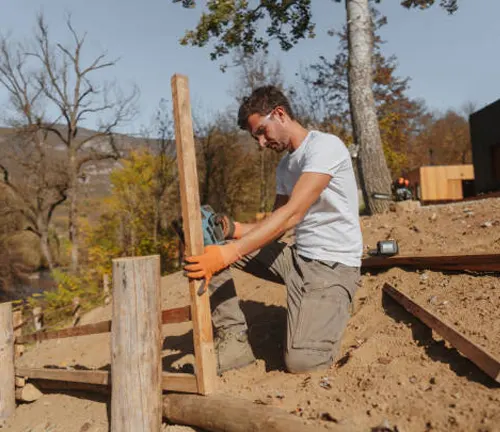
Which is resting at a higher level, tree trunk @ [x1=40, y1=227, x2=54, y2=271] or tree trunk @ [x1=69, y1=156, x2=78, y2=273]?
tree trunk @ [x1=69, y1=156, x2=78, y2=273]

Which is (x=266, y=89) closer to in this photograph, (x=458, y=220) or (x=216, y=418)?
(x=216, y=418)

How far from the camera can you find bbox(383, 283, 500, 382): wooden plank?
206cm

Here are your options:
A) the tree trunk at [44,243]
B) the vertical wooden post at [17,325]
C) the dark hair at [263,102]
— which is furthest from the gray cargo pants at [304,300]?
the tree trunk at [44,243]

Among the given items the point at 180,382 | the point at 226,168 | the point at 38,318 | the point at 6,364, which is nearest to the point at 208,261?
the point at 180,382

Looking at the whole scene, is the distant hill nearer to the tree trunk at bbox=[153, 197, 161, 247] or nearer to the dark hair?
the tree trunk at bbox=[153, 197, 161, 247]

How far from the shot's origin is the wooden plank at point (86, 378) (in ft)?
8.31

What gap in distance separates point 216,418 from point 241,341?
2.59ft

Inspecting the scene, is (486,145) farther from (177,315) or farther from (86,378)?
(86,378)

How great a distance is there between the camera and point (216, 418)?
91.1 inches

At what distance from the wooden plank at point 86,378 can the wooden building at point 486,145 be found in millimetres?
14667

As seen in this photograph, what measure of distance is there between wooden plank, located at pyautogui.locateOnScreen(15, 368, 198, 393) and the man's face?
161 centimetres

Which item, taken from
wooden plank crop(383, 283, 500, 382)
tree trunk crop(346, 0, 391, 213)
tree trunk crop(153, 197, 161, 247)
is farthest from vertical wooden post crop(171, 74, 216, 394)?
tree trunk crop(153, 197, 161, 247)

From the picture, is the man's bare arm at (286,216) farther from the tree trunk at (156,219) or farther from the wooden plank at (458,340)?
the tree trunk at (156,219)

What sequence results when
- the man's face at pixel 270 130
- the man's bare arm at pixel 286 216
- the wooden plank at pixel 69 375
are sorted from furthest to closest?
1. the man's face at pixel 270 130
2. the wooden plank at pixel 69 375
3. the man's bare arm at pixel 286 216
